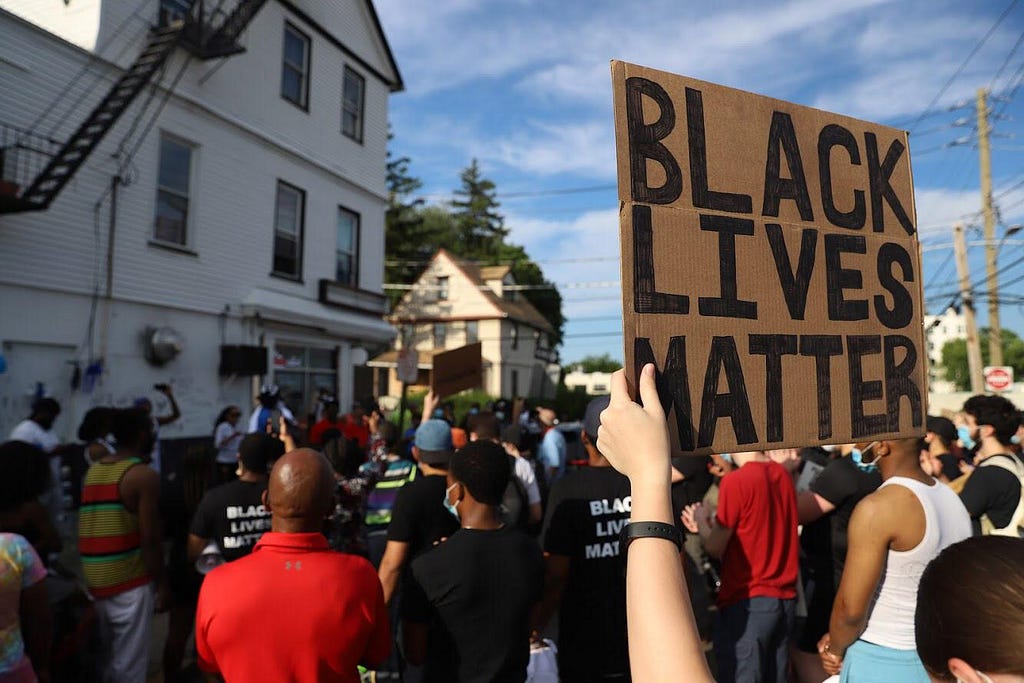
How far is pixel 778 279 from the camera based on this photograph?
1.81 meters

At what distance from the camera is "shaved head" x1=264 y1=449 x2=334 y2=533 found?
2.51 meters

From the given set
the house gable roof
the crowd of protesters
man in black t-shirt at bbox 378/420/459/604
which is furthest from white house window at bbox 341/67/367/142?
the house gable roof

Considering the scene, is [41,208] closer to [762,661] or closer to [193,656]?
[193,656]

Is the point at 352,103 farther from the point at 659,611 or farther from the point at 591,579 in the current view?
the point at 659,611

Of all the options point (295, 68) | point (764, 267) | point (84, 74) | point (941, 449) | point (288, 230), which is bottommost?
point (941, 449)

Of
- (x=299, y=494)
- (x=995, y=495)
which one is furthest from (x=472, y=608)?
(x=995, y=495)

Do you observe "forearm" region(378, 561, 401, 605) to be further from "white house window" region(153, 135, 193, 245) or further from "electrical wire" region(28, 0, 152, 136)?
"white house window" region(153, 135, 193, 245)

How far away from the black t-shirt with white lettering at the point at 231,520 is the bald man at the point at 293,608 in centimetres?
153

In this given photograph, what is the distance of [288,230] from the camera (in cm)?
1445

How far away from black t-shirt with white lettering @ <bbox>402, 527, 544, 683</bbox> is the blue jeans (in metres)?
1.57

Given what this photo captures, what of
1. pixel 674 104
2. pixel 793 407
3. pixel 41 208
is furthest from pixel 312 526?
pixel 41 208

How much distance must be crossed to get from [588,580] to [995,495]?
113 inches

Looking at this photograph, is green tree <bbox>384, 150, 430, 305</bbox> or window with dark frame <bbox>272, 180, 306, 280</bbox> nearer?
→ window with dark frame <bbox>272, 180, 306, 280</bbox>

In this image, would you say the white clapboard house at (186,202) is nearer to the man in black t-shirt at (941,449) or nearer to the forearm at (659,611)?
the forearm at (659,611)
